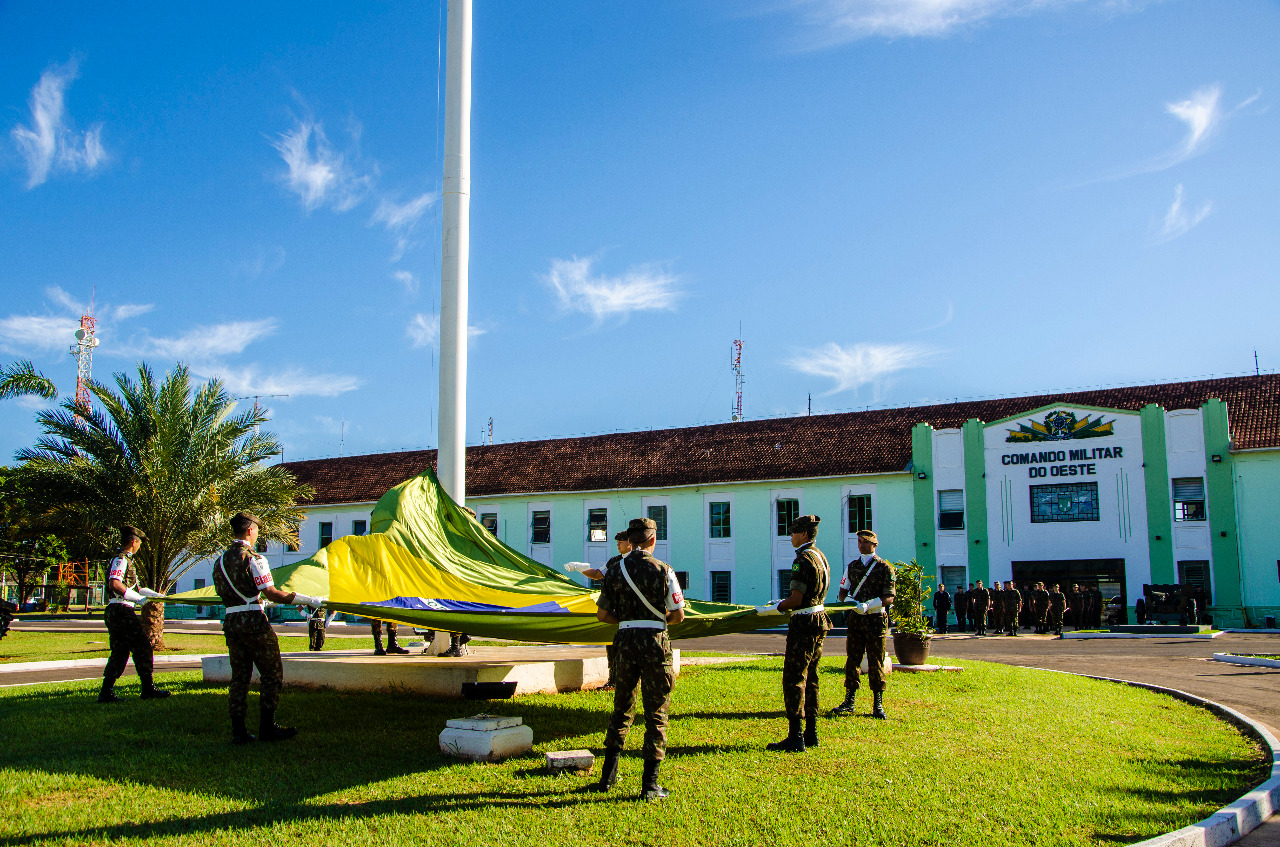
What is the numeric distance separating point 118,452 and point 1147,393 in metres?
31.6

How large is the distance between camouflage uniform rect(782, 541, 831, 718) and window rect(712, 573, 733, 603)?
29040 millimetres

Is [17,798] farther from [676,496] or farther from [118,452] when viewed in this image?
[676,496]

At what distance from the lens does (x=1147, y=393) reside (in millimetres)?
33156

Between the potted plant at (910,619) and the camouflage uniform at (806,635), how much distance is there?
6.24 metres

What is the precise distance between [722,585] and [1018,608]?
1307 cm

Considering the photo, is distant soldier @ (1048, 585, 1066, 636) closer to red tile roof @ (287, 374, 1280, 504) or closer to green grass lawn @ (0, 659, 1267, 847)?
red tile roof @ (287, 374, 1280, 504)

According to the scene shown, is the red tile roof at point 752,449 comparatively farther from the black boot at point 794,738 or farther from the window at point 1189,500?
the black boot at point 794,738

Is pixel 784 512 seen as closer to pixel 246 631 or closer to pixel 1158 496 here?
pixel 1158 496

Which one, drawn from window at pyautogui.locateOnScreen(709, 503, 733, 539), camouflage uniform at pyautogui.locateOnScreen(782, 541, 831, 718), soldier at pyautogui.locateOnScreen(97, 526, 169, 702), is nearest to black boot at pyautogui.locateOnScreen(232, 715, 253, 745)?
soldier at pyautogui.locateOnScreen(97, 526, 169, 702)

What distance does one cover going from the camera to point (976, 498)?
1286 inches

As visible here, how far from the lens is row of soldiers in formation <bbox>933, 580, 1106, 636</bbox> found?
85.0ft

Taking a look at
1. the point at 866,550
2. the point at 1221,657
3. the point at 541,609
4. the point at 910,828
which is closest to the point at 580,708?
the point at 541,609

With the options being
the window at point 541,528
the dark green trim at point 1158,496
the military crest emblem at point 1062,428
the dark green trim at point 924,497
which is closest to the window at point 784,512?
the dark green trim at point 924,497

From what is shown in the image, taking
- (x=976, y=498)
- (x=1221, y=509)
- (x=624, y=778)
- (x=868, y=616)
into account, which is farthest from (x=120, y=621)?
(x=1221, y=509)
